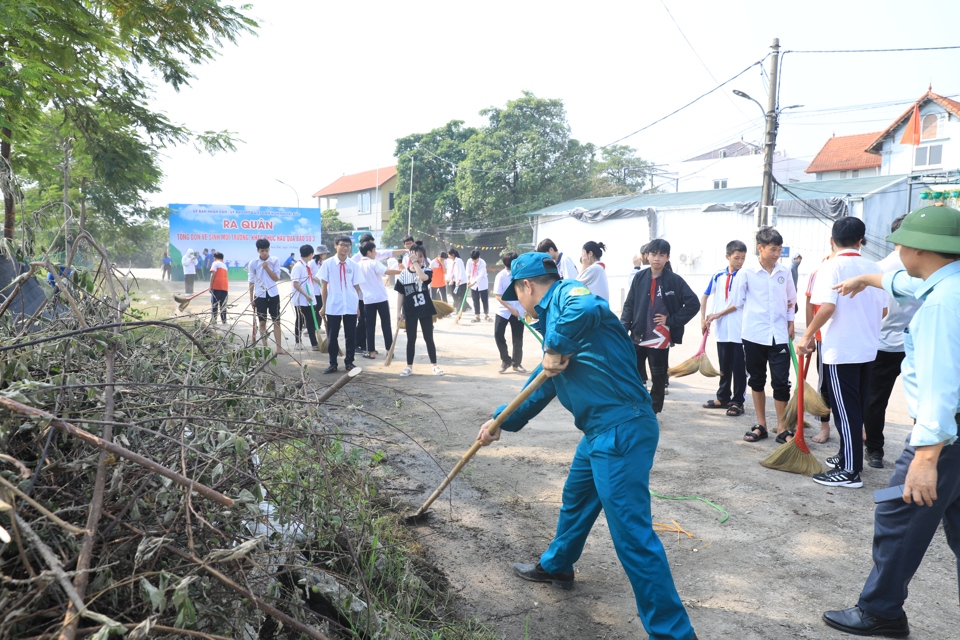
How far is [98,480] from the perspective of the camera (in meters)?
1.81

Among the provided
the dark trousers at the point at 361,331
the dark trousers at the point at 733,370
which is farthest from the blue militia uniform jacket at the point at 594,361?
the dark trousers at the point at 361,331

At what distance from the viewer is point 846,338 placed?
4824 millimetres

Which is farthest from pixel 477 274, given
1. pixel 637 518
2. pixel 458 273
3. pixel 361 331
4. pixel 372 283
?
pixel 637 518

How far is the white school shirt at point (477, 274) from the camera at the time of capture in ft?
50.5

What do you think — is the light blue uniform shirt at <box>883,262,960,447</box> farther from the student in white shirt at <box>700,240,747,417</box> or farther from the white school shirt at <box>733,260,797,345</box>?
the student in white shirt at <box>700,240,747,417</box>

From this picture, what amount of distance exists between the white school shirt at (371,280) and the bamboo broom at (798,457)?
5.91m

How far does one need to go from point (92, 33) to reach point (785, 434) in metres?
7.42

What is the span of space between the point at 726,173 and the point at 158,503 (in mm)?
47991

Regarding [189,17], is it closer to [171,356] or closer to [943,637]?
[171,356]

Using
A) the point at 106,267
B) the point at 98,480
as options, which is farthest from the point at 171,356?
the point at 98,480

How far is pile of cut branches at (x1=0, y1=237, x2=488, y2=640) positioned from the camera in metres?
1.68

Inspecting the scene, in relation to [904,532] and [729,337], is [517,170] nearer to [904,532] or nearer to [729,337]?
[729,337]


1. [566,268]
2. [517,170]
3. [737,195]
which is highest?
[517,170]

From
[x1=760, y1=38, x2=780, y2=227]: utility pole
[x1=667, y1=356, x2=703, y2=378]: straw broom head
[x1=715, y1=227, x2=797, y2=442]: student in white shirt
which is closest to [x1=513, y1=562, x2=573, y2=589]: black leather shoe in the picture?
[x1=715, y1=227, x2=797, y2=442]: student in white shirt
